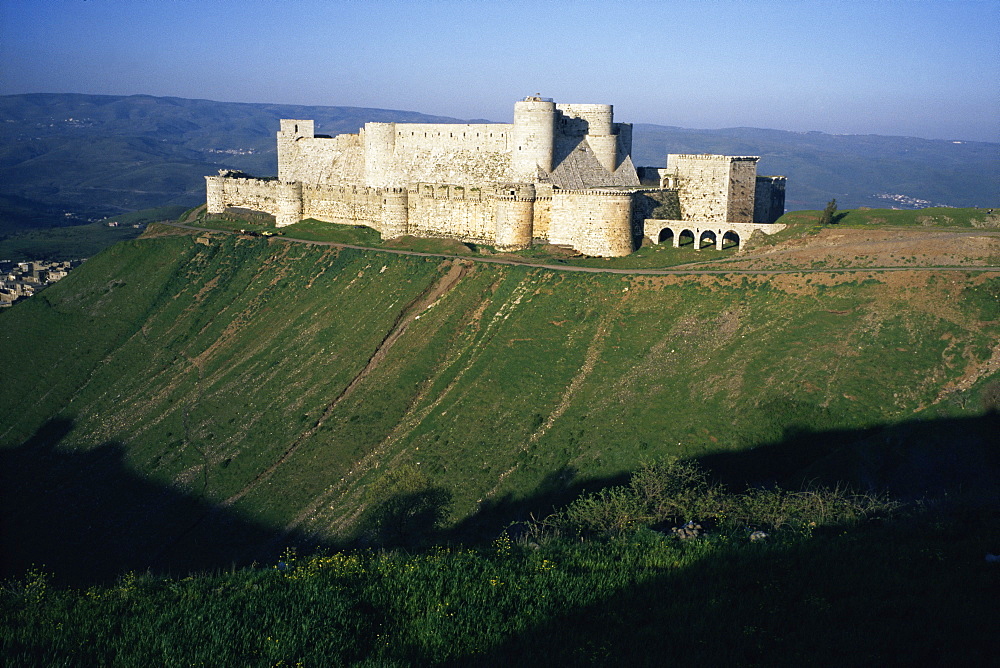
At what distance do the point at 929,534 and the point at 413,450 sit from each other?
26537 mm

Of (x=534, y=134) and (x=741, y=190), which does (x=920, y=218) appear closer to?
(x=741, y=190)

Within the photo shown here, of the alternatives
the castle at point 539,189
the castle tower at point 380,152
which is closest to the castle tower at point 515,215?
the castle at point 539,189

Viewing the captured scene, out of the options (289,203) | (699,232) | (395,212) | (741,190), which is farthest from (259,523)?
(741,190)

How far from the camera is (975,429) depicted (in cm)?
3306

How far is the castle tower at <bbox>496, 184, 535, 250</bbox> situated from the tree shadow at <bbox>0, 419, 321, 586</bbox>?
28.4 meters

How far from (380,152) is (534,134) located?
1724 cm

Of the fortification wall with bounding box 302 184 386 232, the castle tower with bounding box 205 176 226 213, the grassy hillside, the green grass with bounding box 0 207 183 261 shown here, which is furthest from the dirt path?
the green grass with bounding box 0 207 183 261

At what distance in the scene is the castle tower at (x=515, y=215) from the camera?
195ft

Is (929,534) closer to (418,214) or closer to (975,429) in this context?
(975,429)

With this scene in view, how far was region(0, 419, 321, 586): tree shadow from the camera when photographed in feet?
131

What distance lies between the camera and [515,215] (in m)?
59.6

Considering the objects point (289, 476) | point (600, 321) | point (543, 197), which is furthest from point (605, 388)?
point (543, 197)

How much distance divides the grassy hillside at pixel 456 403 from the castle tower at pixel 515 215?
462cm

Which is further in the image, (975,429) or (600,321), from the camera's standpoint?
(600,321)
